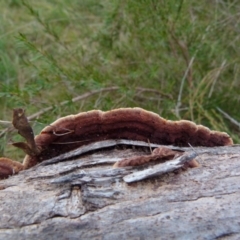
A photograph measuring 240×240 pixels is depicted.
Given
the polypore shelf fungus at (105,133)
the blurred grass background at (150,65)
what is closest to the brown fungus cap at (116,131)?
the polypore shelf fungus at (105,133)

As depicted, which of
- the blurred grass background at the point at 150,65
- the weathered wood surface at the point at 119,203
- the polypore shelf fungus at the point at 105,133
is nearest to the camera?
the weathered wood surface at the point at 119,203

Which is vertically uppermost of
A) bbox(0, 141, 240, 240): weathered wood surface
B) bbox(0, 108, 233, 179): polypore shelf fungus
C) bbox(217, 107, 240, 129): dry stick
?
bbox(0, 108, 233, 179): polypore shelf fungus

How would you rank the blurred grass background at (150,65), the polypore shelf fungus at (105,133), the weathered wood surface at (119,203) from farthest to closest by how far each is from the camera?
the blurred grass background at (150,65) → the polypore shelf fungus at (105,133) → the weathered wood surface at (119,203)

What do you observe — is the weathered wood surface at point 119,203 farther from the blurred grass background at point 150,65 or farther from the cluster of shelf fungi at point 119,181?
the blurred grass background at point 150,65

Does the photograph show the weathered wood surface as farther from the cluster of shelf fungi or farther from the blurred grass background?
the blurred grass background

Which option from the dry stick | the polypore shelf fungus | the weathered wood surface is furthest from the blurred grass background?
the weathered wood surface

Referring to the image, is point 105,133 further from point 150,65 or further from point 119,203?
point 150,65

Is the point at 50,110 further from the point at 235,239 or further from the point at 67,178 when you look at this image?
the point at 235,239

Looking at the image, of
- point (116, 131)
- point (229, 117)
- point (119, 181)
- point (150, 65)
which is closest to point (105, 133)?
point (116, 131)
